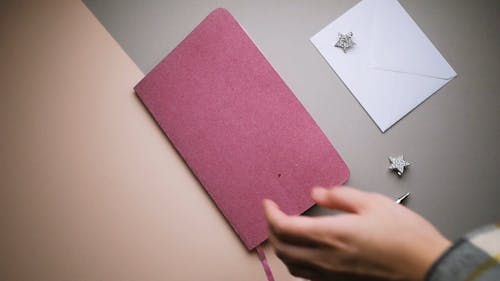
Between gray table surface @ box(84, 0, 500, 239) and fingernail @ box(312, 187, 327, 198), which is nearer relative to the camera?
fingernail @ box(312, 187, 327, 198)

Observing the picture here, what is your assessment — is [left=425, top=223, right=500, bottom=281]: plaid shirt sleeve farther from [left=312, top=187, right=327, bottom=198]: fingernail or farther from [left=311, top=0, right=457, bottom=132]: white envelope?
[left=311, top=0, right=457, bottom=132]: white envelope

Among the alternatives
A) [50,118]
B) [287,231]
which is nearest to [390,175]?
[287,231]

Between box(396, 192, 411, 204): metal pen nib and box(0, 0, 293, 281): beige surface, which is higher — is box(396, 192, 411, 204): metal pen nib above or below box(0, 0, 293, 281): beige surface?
below

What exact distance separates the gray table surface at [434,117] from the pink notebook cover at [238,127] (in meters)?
0.07

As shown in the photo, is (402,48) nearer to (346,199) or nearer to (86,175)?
(346,199)

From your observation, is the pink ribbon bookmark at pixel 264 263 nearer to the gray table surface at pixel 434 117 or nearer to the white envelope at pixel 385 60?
the gray table surface at pixel 434 117

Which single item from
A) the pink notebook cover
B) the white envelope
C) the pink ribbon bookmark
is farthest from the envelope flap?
the pink ribbon bookmark

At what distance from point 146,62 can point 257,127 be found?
0.33 meters

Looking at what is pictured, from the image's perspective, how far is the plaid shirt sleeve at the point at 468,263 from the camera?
0.29m

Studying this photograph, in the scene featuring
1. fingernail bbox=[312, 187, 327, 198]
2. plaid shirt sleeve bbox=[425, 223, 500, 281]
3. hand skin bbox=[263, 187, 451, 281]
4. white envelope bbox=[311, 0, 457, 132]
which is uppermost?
white envelope bbox=[311, 0, 457, 132]

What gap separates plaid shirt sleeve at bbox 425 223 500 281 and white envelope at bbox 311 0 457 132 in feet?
1.64

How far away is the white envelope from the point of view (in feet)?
2.56

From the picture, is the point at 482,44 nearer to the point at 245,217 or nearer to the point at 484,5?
the point at 484,5

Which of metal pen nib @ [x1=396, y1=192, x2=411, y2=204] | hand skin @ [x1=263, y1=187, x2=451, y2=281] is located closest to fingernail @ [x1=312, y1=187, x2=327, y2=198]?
hand skin @ [x1=263, y1=187, x2=451, y2=281]
